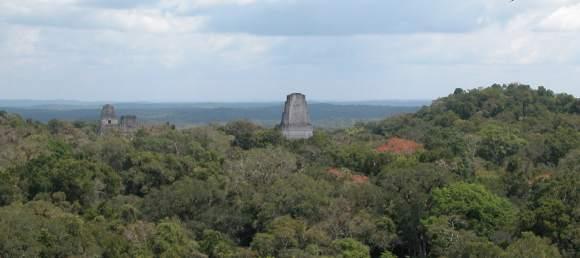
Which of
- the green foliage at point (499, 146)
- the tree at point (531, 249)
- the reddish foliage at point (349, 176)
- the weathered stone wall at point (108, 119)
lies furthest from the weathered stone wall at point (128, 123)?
the tree at point (531, 249)

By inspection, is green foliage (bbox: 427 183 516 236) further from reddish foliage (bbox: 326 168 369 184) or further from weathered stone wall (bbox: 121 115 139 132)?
weathered stone wall (bbox: 121 115 139 132)

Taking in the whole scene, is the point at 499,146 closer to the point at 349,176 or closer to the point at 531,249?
the point at 349,176

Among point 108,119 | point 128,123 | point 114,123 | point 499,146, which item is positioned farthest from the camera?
point 114,123

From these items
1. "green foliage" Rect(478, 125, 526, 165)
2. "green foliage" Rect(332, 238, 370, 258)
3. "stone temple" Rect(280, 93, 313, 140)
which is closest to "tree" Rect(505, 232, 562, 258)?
"green foliage" Rect(332, 238, 370, 258)

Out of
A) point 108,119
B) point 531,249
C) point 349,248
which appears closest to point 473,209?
point 349,248

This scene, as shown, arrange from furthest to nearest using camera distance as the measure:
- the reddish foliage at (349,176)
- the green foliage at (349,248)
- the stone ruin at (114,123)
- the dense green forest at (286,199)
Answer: the stone ruin at (114,123), the reddish foliage at (349,176), the green foliage at (349,248), the dense green forest at (286,199)

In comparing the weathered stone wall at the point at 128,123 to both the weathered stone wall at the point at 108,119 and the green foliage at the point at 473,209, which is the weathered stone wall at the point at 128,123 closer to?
the weathered stone wall at the point at 108,119
